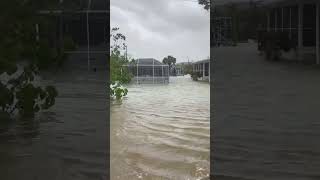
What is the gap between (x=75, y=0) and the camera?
236cm

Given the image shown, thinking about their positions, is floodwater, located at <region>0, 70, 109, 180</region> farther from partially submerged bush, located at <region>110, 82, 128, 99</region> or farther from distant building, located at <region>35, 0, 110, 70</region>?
partially submerged bush, located at <region>110, 82, 128, 99</region>

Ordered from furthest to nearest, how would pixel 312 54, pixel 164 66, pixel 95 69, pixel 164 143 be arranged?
pixel 164 66 → pixel 164 143 → pixel 95 69 → pixel 312 54

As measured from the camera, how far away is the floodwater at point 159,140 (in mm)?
3418

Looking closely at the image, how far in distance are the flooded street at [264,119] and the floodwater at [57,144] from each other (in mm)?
859

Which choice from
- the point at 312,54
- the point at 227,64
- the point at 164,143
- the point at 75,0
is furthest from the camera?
the point at 164,143

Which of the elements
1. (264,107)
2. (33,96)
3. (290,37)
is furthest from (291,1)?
(33,96)

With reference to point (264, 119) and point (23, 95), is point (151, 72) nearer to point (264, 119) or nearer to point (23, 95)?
point (264, 119)

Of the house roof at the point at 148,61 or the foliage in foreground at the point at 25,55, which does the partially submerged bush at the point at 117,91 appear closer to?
the house roof at the point at 148,61

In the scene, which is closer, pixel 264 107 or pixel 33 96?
pixel 33 96

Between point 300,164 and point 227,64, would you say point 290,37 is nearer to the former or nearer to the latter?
point 227,64

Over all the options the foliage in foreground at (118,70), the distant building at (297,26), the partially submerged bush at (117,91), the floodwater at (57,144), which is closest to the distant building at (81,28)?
the floodwater at (57,144)

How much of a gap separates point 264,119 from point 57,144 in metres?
1.51

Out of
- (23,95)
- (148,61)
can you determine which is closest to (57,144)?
(23,95)

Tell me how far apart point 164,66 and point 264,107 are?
33.4 ft
